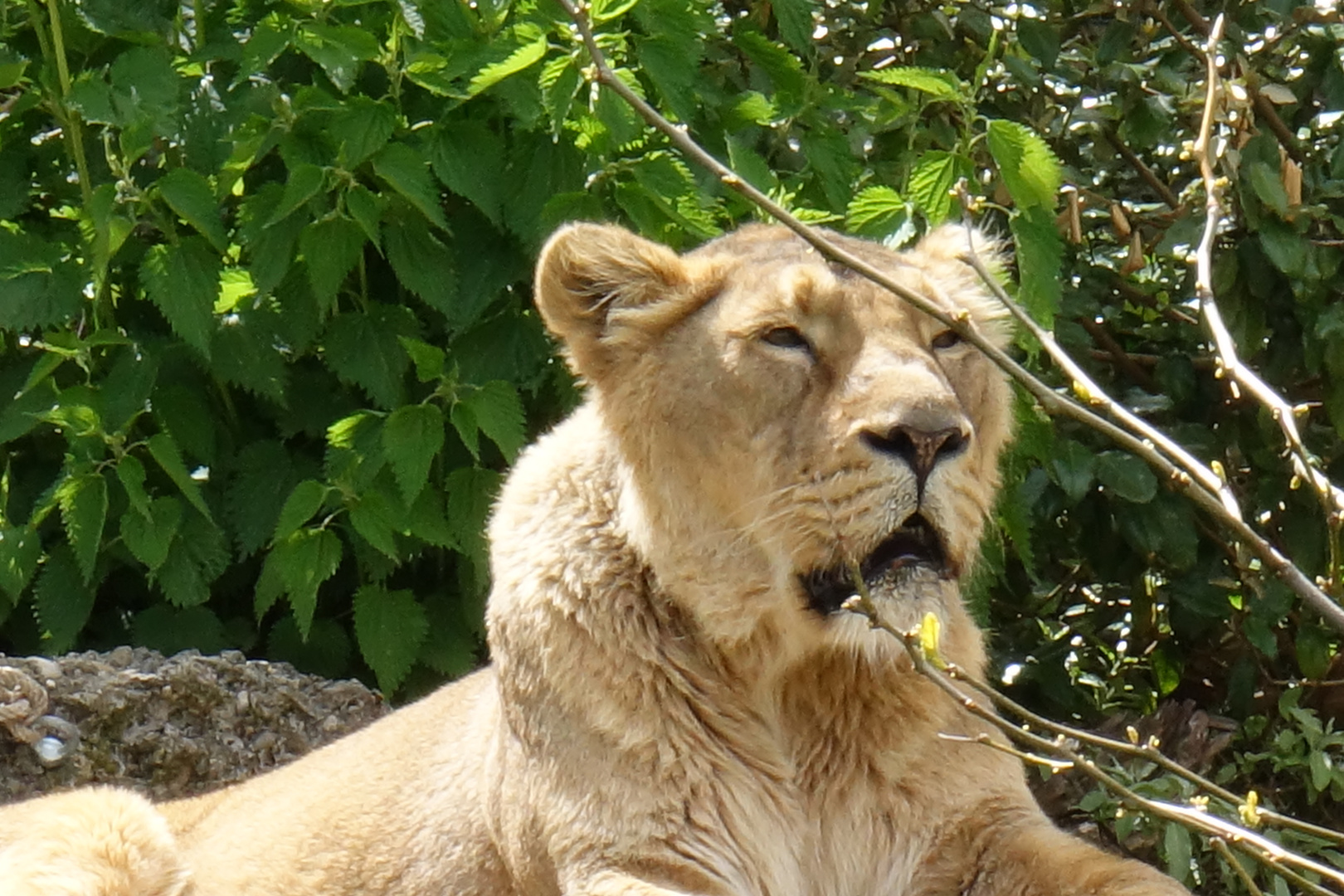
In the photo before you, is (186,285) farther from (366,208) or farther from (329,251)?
(366,208)

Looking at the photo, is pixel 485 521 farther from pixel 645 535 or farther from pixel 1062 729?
pixel 1062 729

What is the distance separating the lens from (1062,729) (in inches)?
93.0

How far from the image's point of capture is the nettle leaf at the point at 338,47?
4734mm

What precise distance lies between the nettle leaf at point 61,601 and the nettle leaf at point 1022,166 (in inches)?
100

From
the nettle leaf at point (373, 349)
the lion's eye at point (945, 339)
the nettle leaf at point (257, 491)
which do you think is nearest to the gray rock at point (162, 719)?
the nettle leaf at point (257, 491)

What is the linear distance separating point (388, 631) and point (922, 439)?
218 centimetres

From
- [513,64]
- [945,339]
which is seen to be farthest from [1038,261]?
[513,64]

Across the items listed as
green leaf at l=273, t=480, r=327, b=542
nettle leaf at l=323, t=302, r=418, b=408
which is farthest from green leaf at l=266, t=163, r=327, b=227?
green leaf at l=273, t=480, r=327, b=542

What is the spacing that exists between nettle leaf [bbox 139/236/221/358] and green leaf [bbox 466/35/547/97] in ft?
2.87

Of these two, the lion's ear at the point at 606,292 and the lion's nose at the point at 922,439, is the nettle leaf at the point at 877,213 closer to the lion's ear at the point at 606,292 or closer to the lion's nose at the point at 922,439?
the lion's ear at the point at 606,292

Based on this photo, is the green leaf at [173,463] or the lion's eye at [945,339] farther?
the green leaf at [173,463]

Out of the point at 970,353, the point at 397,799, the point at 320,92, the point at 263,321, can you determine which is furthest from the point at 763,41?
the point at 397,799

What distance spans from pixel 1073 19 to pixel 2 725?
365cm

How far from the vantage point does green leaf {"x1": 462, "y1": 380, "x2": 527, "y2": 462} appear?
473 centimetres
